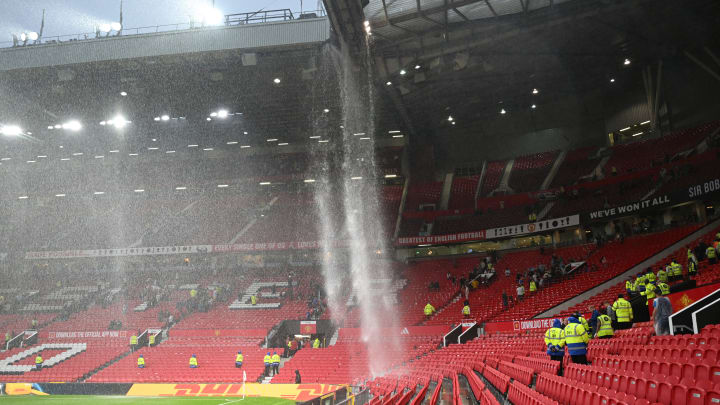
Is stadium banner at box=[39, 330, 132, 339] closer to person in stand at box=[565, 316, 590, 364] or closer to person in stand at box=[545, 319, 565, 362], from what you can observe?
person in stand at box=[545, 319, 565, 362]

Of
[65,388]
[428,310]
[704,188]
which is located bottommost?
[65,388]

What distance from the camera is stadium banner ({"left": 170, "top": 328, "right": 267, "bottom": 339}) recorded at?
98.9ft

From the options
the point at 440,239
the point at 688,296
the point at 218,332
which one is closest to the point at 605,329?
the point at 688,296

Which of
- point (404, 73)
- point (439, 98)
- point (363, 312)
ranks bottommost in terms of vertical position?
point (363, 312)

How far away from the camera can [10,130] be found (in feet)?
114

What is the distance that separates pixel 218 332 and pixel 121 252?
15.4 meters

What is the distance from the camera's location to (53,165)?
4569 cm

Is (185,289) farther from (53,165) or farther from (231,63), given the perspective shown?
(231,63)

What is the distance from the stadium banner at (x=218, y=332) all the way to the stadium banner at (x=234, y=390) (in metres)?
6.81

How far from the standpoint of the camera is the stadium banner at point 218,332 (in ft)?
98.9

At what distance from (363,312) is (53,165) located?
1256 inches

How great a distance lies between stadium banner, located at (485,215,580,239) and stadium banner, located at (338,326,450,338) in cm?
1049

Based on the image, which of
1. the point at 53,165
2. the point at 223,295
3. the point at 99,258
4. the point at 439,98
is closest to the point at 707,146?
the point at 439,98

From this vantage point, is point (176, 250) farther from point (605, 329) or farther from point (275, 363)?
point (605, 329)
